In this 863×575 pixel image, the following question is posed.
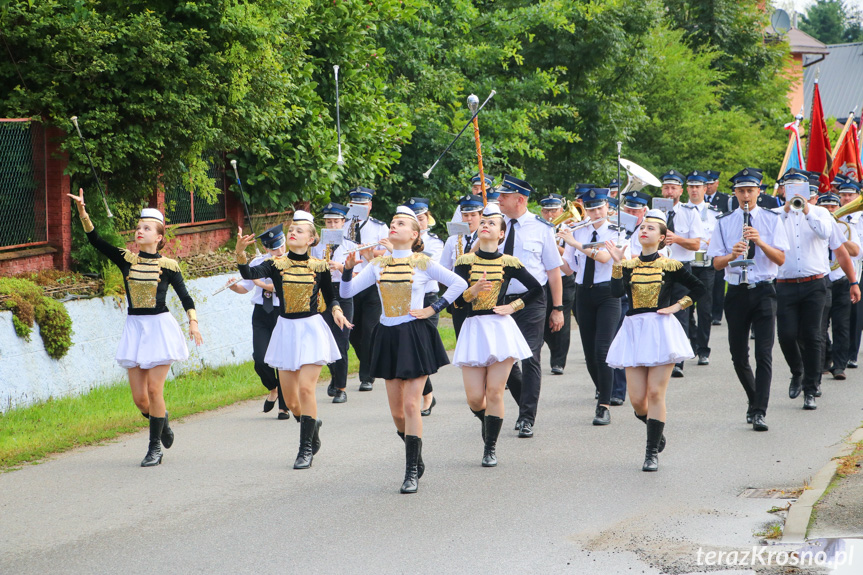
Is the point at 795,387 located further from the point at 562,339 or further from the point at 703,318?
the point at 562,339

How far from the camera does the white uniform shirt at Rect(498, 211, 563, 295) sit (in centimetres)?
904

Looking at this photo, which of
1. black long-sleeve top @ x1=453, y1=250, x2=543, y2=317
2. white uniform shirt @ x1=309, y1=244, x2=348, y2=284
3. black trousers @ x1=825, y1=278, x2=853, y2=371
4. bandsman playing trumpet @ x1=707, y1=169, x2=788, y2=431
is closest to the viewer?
black long-sleeve top @ x1=453, y1=250, x2=543, y2=317

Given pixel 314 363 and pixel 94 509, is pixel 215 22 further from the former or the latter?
pixel 94 509

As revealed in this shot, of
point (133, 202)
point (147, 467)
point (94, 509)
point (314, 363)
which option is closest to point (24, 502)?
point (94, 509)

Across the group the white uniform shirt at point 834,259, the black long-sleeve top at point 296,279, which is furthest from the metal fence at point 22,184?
the white uniform shirt at point 834,259

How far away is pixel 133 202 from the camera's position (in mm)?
13219

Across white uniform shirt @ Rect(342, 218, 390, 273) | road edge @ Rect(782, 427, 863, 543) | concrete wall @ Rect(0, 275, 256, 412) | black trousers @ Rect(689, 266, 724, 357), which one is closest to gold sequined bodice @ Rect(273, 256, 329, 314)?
white uniform shirt @ Rect(342, 218, 390, 273)

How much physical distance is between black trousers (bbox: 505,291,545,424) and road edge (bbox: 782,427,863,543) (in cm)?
243

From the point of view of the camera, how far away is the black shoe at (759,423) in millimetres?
9234

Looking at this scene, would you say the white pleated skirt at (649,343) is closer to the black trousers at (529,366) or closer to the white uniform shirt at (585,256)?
the black trousers at (529,366)

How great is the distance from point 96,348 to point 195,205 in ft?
13.3

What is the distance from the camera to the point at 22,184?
1178 centimetres

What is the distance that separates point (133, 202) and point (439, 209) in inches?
332

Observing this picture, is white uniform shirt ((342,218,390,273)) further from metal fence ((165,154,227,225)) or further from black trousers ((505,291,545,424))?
black trousers ((505,291,545,424))
